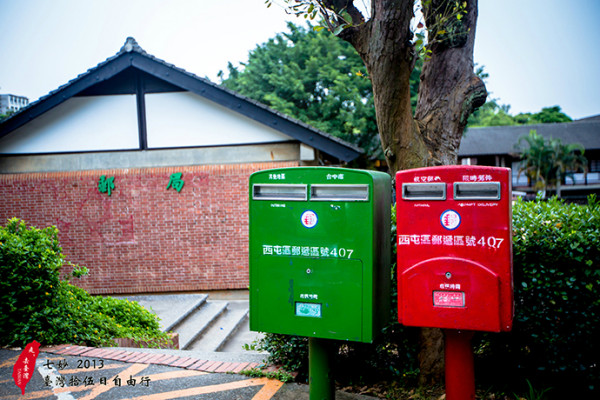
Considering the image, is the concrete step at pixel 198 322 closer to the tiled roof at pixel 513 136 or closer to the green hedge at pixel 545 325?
the green hedge at pixel 545 325

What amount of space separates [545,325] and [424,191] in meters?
1.58

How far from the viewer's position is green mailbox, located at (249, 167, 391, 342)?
2.77 m

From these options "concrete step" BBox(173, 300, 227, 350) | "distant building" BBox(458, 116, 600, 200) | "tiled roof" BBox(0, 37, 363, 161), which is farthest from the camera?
"distant building" BBox(458, 116, 600, 200)

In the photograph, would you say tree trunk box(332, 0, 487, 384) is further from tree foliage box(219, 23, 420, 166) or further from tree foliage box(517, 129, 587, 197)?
tree foliage box(517, 129, 587, 197)

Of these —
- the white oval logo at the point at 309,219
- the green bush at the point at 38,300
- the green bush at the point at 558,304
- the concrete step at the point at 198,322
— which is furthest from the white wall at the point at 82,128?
the green bush at the point at 558,304

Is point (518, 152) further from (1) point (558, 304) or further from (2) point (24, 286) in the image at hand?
(2) point (24, 286)

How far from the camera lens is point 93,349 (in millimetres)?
4723

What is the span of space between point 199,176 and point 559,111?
50.1 metres

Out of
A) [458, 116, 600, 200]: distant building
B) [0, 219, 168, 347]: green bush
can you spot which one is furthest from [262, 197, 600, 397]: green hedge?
[458, 116, 600, 200]: distant building

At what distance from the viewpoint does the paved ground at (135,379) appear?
364 cm

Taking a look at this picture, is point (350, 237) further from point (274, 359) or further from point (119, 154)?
point (119, 154)

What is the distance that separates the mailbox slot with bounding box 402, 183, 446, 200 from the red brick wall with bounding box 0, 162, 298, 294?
6.94 meters

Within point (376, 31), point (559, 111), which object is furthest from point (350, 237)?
point (559, 111)

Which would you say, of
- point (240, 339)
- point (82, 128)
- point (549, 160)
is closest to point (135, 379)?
point (240, 339)
